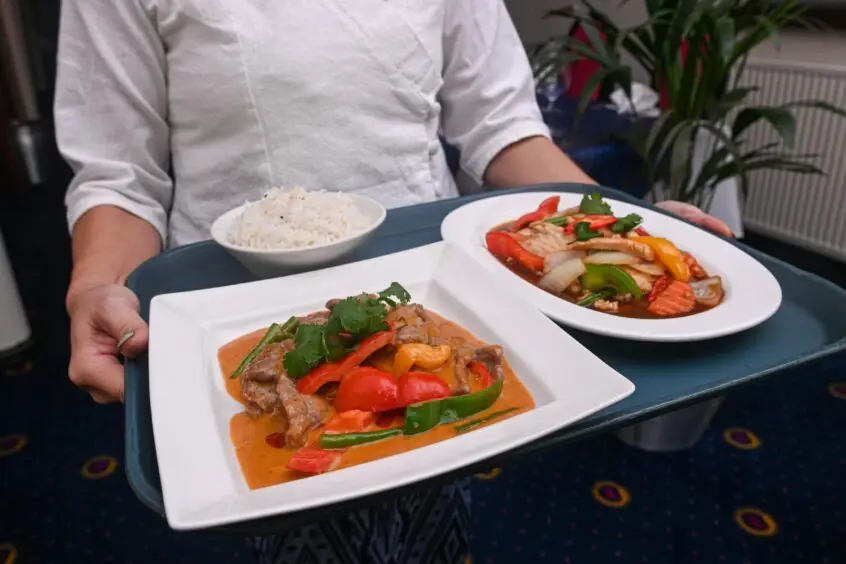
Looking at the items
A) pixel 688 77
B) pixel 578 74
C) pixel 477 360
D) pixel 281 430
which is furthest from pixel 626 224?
pixel 578 74

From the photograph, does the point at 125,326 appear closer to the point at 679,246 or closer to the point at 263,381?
the point at 263,381

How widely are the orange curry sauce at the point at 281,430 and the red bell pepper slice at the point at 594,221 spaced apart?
0.28m

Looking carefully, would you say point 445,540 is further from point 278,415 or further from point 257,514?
point 257,514

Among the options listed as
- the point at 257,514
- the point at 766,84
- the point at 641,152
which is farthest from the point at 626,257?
the point at 766,84

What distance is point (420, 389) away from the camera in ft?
2.21

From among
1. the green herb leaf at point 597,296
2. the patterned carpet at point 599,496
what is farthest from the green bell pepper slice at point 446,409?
the patterned carpet at point 599,496

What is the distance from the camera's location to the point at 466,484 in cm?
123

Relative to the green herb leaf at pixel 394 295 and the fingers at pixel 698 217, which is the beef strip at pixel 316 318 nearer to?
the green herb leaf at pixel 394 295

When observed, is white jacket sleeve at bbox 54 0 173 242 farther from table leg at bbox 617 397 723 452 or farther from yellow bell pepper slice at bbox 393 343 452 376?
table leg at bbox 617 397 723 452

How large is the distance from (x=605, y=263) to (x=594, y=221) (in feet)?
0.42

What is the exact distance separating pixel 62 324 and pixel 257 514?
2.54 meters

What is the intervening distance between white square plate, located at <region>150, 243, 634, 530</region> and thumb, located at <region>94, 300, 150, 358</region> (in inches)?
0.7

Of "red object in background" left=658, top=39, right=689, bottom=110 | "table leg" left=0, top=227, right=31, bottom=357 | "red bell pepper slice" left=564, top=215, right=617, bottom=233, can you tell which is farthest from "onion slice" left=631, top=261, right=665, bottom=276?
"table leg" left=0, top=227, right=31, bottom=357

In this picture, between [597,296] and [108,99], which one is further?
[108,99]
